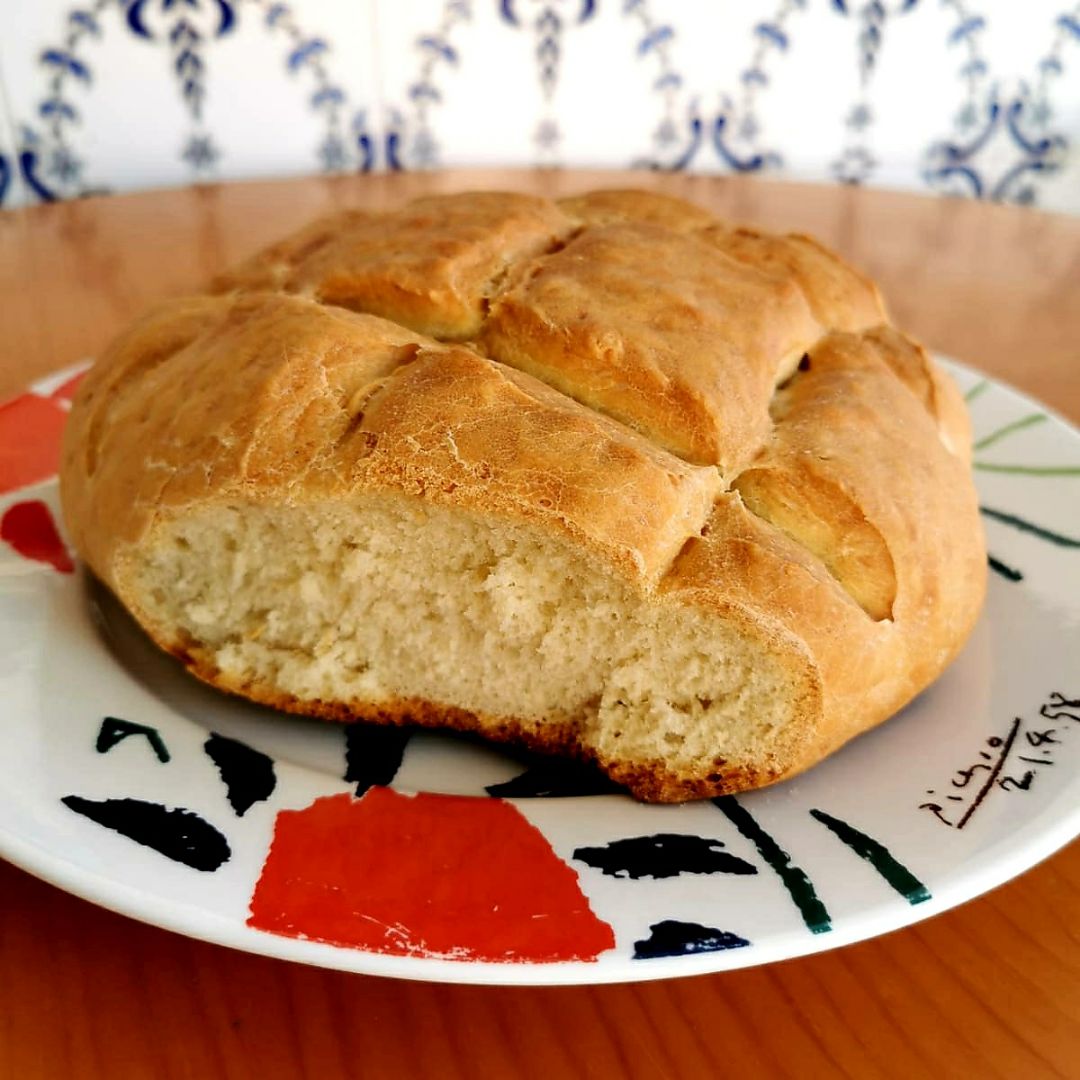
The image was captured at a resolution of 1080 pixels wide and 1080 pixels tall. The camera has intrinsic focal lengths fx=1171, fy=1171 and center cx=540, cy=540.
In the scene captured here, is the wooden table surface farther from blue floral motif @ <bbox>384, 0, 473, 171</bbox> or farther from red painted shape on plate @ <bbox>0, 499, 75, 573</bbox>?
blue floral motif @ <bbox>384, 0, 473, 171</bbox>

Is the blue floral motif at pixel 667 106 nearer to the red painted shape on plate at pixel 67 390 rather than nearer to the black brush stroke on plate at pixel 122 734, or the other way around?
the red painted shape on plate at pixel 67 390

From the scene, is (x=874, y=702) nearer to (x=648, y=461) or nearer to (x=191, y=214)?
(x=648, y=461)

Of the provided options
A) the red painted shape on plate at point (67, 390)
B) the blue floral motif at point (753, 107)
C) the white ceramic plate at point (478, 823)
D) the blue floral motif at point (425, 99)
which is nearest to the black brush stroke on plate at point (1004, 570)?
the white ceramic plate at point (478, 823)

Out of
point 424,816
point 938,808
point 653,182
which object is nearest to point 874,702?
point 938,808

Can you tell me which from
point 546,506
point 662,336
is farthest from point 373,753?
point 662,336

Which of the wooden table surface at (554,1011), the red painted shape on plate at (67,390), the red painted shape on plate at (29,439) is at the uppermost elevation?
the red painted shape on plate at (67,390)
